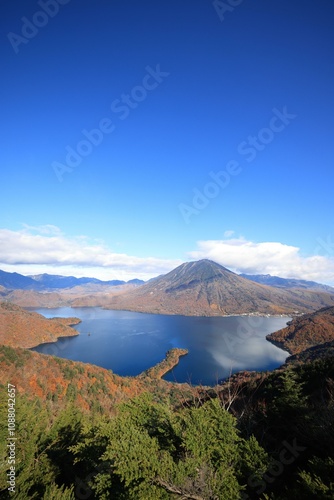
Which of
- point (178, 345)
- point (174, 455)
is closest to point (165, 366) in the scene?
point (178, 345)

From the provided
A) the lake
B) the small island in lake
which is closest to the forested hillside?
the lake

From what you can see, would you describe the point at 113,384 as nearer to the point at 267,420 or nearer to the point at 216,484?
the point at 267,420

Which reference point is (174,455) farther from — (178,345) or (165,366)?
(178,345)

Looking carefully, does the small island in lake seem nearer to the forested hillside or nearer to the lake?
the lake

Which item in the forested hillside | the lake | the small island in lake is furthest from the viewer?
the lake

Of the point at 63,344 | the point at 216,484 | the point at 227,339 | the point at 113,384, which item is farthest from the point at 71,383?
the point at 227,339

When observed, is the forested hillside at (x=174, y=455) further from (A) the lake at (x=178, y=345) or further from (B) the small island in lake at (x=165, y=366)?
(B) the small island in lake at (x=165, y=366)
